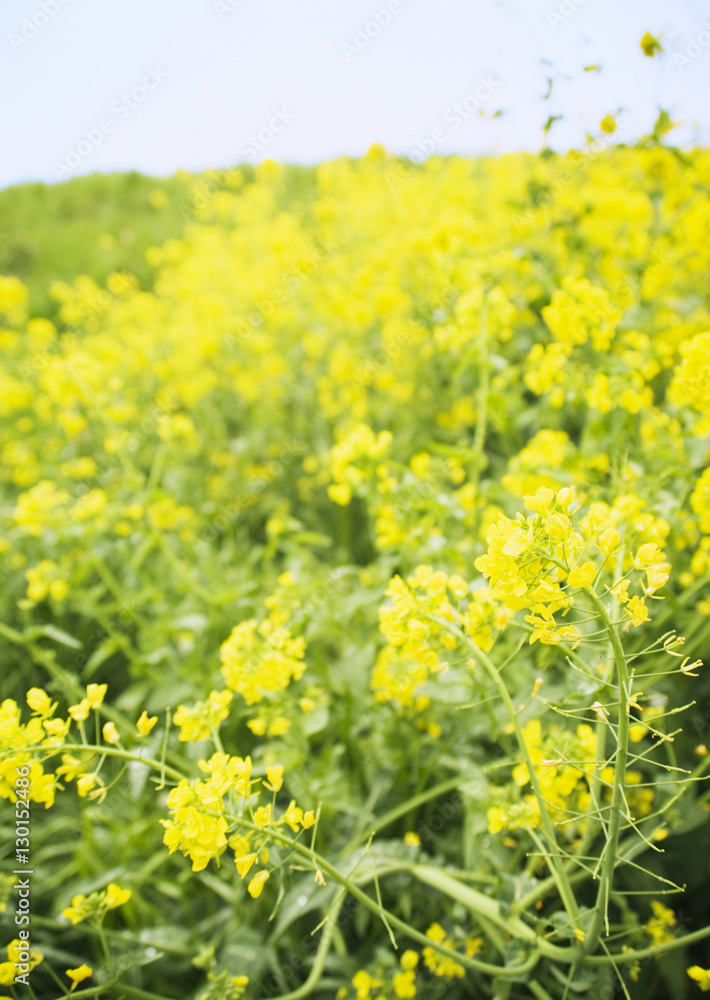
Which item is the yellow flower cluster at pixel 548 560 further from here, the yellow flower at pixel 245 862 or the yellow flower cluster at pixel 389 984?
A: the yellow flower cluster at pixel 389 984

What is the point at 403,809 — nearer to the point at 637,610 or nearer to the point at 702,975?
the point at 702,975

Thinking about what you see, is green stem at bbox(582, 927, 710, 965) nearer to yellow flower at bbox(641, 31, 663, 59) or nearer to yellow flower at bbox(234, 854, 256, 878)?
yellow flower at bbox(234, 854, 256, 878)

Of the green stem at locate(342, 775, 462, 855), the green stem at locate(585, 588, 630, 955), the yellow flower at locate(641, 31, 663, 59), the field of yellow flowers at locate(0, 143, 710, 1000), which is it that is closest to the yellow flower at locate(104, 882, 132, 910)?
the field of yellow flowers at locate(0, 143, 710, 1000)

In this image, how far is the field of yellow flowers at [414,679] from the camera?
3.31ft

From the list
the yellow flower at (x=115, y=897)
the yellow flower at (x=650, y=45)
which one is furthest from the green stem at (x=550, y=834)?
the yellow flower at (x=650, y=45)

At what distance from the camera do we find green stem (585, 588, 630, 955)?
31.5 inches

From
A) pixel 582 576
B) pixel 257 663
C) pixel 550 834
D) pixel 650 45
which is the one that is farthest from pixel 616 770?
pixel 650 45

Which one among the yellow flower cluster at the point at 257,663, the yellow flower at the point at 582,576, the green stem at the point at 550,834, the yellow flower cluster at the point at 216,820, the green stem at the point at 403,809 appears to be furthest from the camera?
the green stem at the point at 403,809

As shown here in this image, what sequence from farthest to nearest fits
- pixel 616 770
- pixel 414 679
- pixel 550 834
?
pixel 414 679
pixel 550 834
pixel 616 770

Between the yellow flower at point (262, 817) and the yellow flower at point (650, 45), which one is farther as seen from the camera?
the yellow flower at point (650, 45)

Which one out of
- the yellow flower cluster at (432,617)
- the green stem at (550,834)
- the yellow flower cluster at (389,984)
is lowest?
the yellow flower cluster at (389,984)

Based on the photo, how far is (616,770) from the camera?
→ 875 mm

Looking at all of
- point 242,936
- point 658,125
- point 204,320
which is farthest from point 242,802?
point 204,320

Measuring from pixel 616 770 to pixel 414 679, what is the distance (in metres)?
0.63
